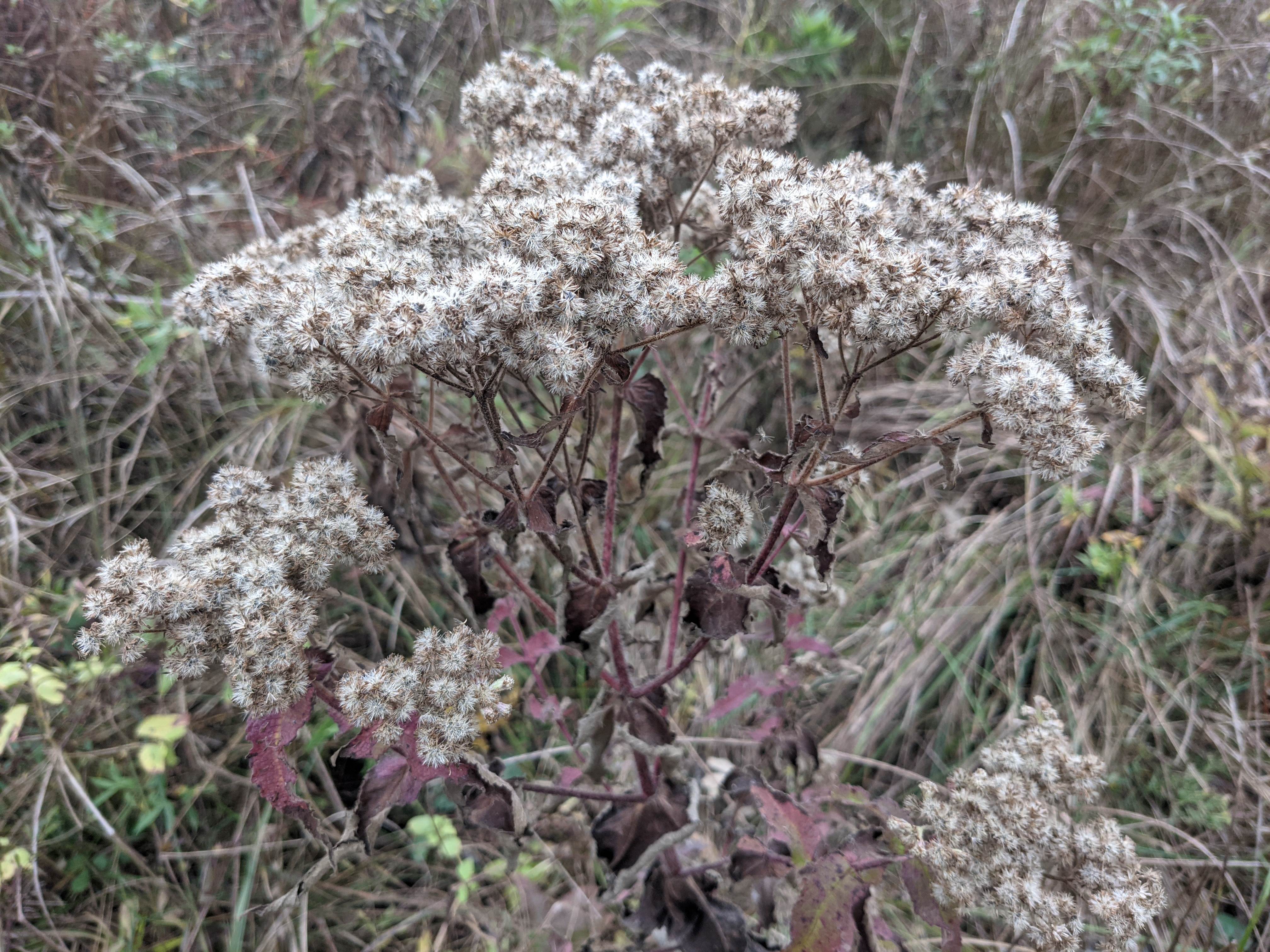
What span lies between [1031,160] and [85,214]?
451 centimetres

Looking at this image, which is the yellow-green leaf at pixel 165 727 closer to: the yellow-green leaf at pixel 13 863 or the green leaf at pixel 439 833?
the yellow-green leaf at pixel 13 863

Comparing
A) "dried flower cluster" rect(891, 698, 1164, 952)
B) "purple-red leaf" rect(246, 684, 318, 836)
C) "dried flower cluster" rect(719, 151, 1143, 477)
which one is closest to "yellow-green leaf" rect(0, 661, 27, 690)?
"purple-red leaf" rect(246, 684, 318, 836)

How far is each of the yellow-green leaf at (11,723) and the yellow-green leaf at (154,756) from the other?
1.12 feet

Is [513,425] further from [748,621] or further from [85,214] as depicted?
[85,214]

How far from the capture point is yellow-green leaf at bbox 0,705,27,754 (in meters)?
2.23

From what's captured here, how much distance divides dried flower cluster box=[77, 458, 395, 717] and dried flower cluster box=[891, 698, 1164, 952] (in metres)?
1.27

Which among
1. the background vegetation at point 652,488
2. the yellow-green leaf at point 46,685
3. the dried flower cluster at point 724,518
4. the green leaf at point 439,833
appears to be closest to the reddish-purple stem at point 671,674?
the dried flower cluster at point 724,518

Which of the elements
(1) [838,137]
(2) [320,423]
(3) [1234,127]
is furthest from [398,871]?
(3) [1234,127]

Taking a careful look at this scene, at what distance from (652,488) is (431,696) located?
2082 millimetres

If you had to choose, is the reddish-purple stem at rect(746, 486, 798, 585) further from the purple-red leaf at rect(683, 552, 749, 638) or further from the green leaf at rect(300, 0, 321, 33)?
the green leaf at rect(300, 0, 321, 33)

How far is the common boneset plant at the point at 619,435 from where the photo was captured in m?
1.30

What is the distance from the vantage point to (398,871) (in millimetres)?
2748

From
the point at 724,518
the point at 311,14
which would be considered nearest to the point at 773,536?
the point at 724,518

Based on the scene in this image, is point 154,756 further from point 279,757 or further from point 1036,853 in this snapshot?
point 1036,853
